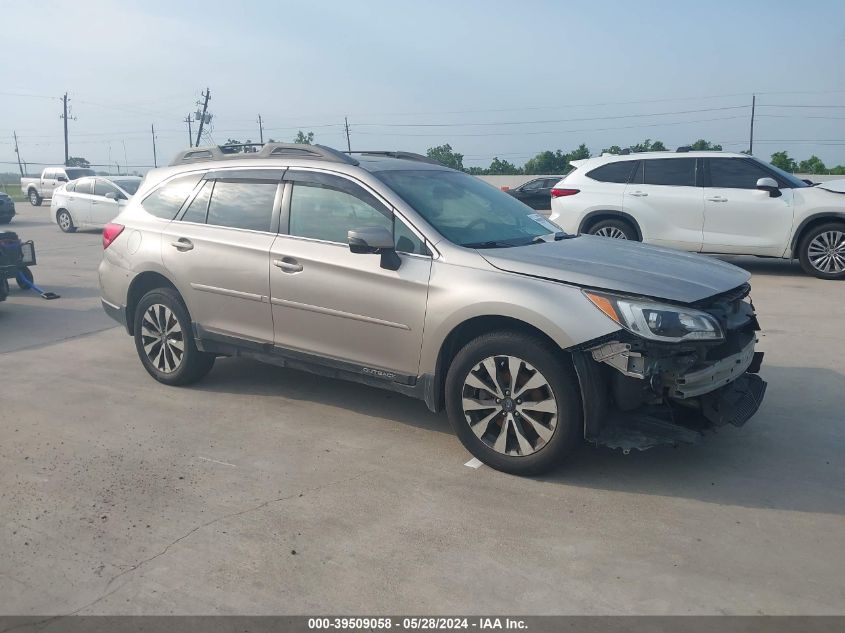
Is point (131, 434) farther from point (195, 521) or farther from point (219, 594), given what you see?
point (219, 594)

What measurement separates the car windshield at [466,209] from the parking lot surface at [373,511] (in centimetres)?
136

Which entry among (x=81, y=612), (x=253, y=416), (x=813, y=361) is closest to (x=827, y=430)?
(x=813, y=361)

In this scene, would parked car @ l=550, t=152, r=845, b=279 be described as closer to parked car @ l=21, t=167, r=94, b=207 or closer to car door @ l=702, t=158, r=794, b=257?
car door @ l=702, t=158, r=794, b=257

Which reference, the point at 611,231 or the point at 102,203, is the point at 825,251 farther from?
the point at 102,203

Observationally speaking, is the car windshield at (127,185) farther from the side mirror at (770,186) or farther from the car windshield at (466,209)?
the car windshield at (466,209)

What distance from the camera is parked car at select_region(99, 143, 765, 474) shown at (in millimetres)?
4203

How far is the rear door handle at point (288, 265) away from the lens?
5273mm

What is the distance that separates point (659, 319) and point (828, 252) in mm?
7942

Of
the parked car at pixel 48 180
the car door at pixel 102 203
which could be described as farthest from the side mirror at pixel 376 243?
the parked car at pixel 48 180

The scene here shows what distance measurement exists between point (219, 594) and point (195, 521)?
0.74 meters

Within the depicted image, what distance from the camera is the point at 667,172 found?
1145 cm

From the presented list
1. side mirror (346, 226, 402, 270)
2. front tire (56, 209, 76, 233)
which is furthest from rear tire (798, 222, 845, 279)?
front tire (56, 209, 76, 233)

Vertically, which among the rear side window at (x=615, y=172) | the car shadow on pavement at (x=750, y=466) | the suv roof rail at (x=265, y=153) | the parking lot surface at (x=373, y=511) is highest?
the rear side window at (x=615, y=172)

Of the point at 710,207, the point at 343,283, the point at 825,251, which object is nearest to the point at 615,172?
the point at 710,207
